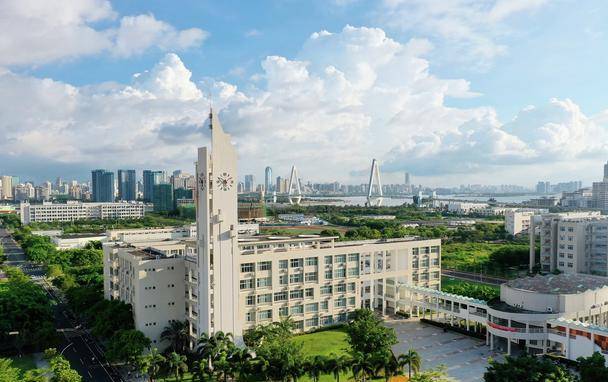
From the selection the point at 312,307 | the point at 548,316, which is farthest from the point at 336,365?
the point at 548,316

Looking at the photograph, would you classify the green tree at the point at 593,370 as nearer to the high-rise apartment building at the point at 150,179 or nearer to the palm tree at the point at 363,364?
the palm tree at the point at 363,364

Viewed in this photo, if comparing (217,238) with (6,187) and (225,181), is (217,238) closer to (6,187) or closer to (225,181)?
(225,181)

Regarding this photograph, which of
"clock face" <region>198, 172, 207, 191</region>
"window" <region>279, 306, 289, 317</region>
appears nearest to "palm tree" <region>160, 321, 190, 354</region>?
"window" <region>279, 306, 289, 317</region>

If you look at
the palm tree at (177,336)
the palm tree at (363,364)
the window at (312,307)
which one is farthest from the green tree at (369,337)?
the palm tree at (177,336)

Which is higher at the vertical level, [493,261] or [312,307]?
[312,307]

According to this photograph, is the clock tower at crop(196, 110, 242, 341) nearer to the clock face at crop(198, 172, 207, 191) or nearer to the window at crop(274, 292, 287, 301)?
the clock face at crop(198, 172, 207, 191)
